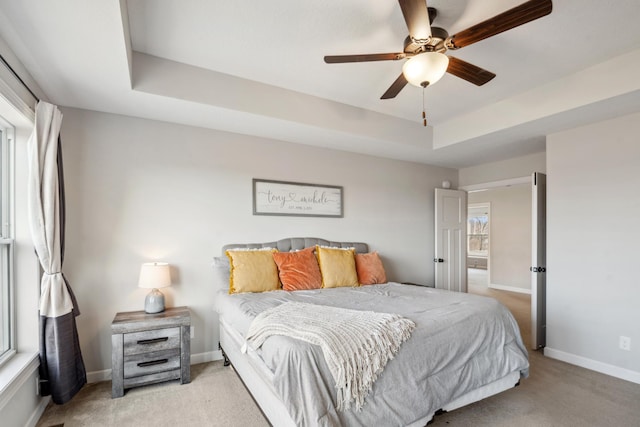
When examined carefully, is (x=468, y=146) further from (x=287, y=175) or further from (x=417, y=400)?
(x=417, y=400)

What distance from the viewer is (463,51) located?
2.48 m

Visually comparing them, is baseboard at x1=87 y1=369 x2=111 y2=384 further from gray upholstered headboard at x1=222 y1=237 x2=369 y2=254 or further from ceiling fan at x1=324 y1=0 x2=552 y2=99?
ceiling fan at x1=324 y1=0 x2=552 y2=99

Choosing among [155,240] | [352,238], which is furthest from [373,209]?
[155,240]

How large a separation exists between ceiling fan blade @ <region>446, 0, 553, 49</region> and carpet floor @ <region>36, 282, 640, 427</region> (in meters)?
2.49

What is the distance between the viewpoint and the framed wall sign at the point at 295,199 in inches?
145

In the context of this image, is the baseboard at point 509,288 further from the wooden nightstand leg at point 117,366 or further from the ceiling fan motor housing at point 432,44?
the wooden nightstand leg at point 117,366

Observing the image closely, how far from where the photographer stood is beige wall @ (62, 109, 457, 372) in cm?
286

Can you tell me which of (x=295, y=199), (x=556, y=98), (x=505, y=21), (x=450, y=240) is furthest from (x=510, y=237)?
(x=505, y=21)

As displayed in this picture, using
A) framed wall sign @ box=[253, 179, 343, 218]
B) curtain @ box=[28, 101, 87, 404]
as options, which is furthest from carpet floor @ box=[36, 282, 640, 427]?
framed wall sign @ box=[253, 179, 343, 218]

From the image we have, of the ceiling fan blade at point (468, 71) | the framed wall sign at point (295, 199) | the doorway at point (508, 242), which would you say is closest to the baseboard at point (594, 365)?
the framed wall sign at point (295, 199)

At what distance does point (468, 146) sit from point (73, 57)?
3.98 m

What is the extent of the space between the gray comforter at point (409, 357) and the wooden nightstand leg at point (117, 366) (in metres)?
0.82

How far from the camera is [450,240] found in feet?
16.9

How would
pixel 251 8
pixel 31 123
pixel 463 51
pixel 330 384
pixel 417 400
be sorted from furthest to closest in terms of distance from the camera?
pixel 463 51
pixel 31 123
pixel 251 8
pixel 417 400
pixel 330 384
